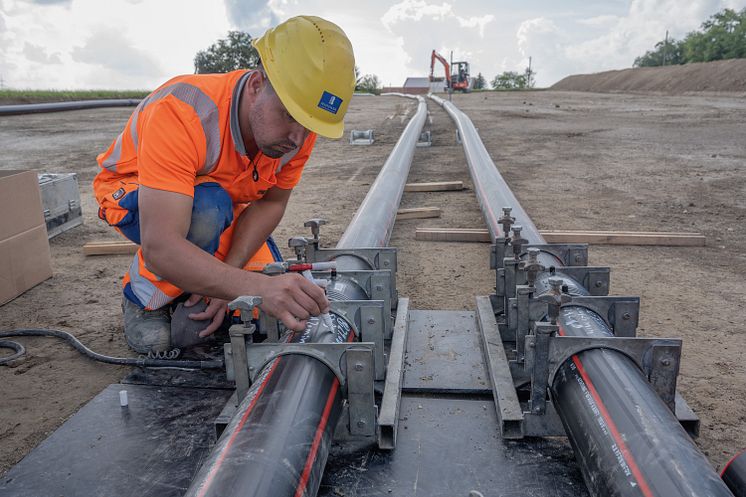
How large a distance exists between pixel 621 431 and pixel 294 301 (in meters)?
0.93

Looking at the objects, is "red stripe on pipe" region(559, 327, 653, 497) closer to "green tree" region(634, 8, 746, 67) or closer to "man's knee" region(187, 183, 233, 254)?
"man's knee" region(187, 183, 233, 254)

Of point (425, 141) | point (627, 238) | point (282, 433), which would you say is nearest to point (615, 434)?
point (282, 433)

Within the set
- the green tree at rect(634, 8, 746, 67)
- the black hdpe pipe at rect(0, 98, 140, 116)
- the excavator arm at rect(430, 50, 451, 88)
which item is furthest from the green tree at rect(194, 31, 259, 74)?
the black hdpe pipe at rect(0, 98, 140, 116)

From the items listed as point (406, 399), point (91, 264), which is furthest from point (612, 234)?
point (91, 264)

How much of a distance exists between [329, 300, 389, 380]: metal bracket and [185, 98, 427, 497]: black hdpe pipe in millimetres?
68

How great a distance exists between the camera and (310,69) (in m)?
1.83

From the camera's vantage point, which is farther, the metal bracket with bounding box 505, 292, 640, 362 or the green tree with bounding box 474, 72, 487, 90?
the green tree with bounding box 474, 72, 487, 90

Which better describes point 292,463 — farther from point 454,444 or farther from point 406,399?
point 406,399

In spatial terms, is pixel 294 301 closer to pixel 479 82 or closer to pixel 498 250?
pixel 498 250

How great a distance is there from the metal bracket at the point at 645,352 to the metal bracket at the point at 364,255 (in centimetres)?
101

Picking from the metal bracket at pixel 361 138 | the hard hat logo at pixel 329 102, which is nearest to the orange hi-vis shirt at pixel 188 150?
the hard hat logo at pixel 329 102

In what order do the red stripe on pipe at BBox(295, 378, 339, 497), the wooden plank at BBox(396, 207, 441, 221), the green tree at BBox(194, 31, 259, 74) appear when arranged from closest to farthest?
the red stripe on pipe at BBox(295, 378, 339, 497), the wooden plank at BBox(396, 207, 441, 221), the green tree at BBox(194, 31, 259, 74)

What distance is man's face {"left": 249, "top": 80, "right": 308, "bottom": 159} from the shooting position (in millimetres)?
1911

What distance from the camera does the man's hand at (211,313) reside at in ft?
8.04
